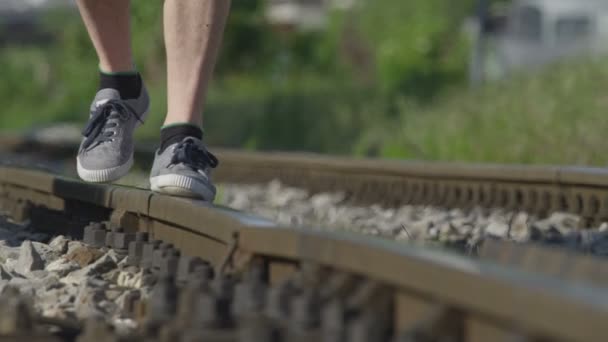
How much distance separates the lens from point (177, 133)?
14.1 feet

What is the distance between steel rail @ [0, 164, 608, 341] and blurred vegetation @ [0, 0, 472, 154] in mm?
6820

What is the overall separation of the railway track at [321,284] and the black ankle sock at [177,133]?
0.18 meters

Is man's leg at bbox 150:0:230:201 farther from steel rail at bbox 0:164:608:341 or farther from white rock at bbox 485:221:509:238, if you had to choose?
white rock at bbox 485:221:509:238

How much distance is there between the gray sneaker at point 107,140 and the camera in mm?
4578

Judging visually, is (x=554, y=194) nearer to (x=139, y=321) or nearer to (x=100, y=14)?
(x=100, y=14)

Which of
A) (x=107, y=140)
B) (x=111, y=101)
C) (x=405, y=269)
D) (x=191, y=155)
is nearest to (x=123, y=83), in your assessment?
(x=111, y=101)

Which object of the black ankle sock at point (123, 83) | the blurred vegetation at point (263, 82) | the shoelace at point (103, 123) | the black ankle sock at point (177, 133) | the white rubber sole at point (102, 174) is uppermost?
the blurred vegetation at point (263, 82)

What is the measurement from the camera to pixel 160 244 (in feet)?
12.9

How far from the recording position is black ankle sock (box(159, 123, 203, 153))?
4.27 m

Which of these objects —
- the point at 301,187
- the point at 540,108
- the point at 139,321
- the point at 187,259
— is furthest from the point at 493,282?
the point at 540,108

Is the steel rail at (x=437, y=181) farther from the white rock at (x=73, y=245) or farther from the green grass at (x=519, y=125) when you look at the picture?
the white rock at (x=73, y=245)

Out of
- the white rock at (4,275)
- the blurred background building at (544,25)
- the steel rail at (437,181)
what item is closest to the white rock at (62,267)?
the white rock at (4,275)

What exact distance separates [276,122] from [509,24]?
77.4ft

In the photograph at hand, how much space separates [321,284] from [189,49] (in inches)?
67.2
